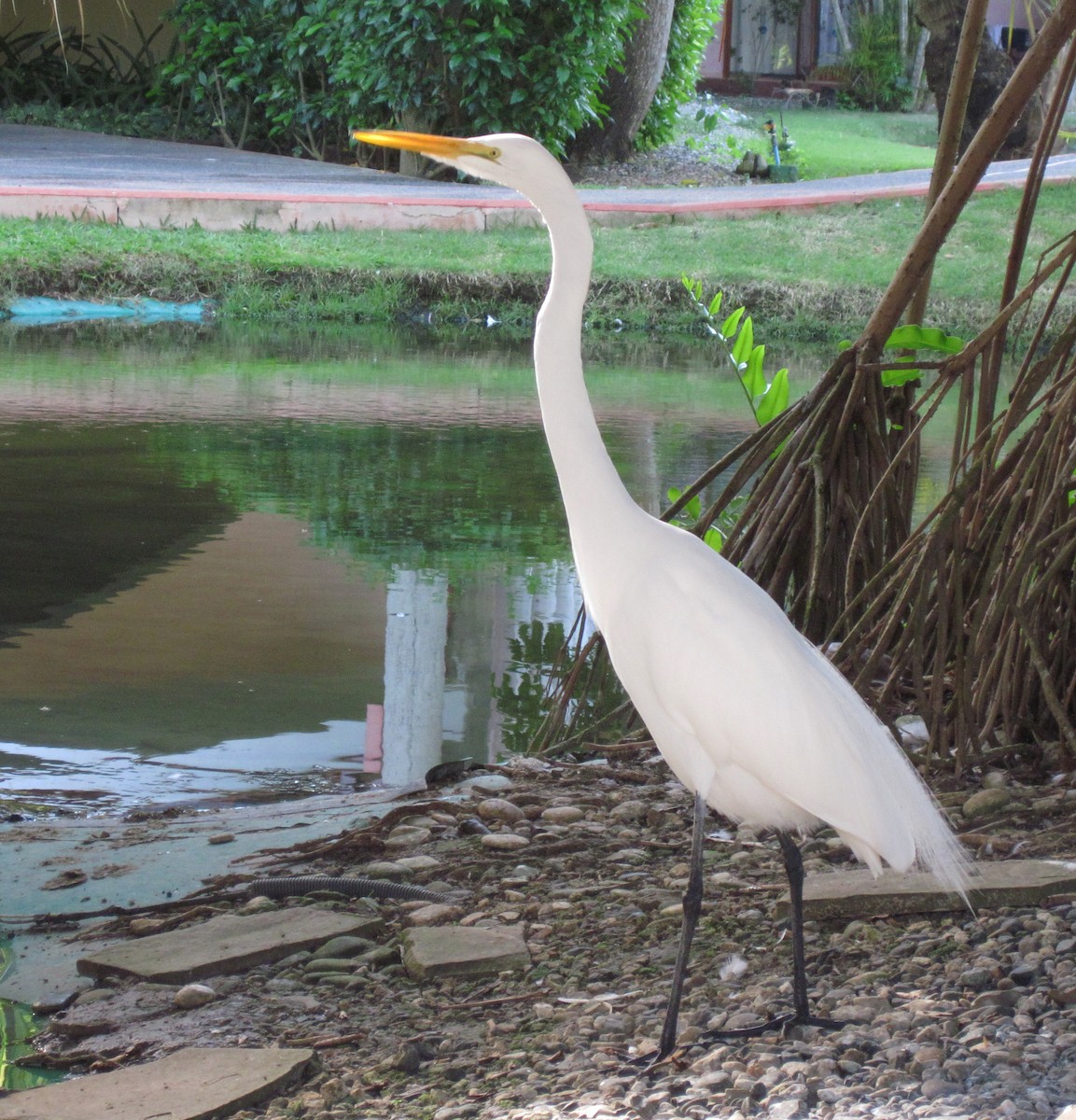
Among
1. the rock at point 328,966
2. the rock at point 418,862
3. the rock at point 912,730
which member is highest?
the rock at point 912,730

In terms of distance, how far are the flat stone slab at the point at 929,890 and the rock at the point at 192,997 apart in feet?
3.21

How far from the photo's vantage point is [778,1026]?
2.22 meters

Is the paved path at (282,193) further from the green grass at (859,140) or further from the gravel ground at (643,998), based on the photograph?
the gravel ground at (643,998)

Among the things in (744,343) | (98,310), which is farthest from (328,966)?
(98,310)

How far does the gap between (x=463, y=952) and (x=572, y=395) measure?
968 millimetres

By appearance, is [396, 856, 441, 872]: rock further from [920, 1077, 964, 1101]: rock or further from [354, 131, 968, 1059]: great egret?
[920, 1077, 964, 1101]: rock

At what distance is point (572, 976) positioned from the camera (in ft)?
8.21

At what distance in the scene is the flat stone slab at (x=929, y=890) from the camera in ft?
8.27

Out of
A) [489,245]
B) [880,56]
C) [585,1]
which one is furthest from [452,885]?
[880,56]

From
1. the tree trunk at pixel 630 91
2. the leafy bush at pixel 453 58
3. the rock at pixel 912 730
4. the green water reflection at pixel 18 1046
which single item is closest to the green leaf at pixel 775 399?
the rock at pixel 912 730

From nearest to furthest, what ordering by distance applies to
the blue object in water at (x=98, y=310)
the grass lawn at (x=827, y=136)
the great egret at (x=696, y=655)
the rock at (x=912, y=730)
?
the great egret at (x=696, y=655) < the rock at (x=912, y=730) < the blue object in water at (x=98, y=310) < the grass lawn at (x=827, y=136)

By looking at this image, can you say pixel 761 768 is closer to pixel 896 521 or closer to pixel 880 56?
pixel 896 521

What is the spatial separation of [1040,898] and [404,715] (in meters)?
2.07

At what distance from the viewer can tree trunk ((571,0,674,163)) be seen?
15.2 meters
